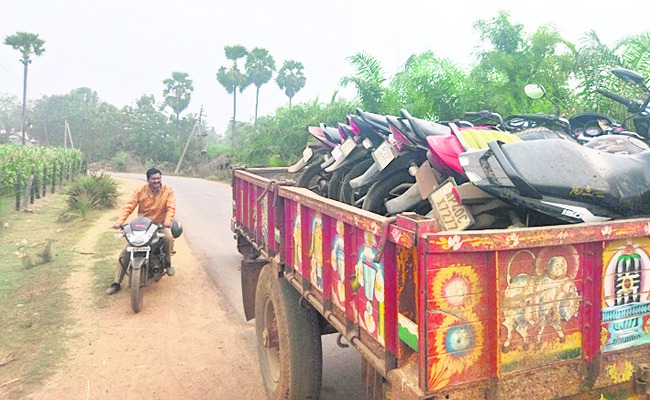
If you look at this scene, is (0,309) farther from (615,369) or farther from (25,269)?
(615,369)

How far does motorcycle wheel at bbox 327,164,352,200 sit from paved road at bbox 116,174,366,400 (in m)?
1.40

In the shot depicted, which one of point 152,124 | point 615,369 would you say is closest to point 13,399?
point 615,369

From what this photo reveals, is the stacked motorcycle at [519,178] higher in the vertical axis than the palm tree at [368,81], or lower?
lower

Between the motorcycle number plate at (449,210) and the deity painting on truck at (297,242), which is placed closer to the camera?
the motorcycle number plate at (449,210)

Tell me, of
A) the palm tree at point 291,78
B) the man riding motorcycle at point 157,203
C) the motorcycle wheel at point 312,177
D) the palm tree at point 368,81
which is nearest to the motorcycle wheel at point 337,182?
the motorcycle wheel at point 312,177

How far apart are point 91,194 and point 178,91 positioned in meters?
42.0

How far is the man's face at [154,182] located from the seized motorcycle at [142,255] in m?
0.49

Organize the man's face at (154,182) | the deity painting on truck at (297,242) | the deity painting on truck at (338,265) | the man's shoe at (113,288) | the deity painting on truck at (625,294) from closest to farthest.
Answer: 1. the deity painting on truck at (625,294)
2. the deity painting on truck at (338,265)
3. the deity painting on truck at (297,242)
4. the man's shoe at (113,288)
5. the man's face at (154,182)

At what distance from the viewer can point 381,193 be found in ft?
10.2

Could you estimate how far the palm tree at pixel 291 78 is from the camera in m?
39.6

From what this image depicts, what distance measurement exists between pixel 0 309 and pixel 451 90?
358 inches

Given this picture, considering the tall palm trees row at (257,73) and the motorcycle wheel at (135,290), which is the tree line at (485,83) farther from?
the tall palm trees row at (257,73)

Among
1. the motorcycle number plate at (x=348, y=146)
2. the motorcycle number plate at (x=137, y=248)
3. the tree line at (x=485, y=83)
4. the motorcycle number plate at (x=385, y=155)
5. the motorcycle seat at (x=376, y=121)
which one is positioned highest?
the tree line at (x=485, y=83)

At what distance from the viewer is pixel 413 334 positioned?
5.82 ft
